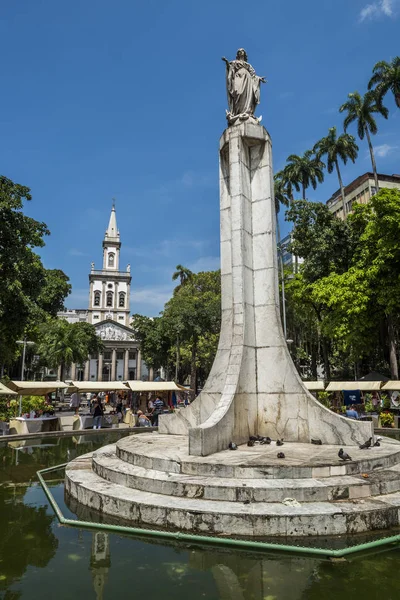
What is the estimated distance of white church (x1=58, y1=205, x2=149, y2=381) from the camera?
9131cm

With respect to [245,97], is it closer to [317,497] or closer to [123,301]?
[317,497]

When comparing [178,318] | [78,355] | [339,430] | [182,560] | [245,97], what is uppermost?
[245,97]

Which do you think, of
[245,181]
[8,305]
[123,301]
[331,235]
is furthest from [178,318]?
[123,301]

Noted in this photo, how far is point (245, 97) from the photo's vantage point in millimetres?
11789

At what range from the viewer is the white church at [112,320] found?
91312 millimetres

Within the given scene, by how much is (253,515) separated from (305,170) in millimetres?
45077

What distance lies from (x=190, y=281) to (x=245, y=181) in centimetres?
4156

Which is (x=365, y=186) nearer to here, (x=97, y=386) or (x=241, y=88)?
(x=97, y=386)

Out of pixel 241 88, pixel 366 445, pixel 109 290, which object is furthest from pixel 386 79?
pixel 109 290

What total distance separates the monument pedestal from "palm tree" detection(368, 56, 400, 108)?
28.9m

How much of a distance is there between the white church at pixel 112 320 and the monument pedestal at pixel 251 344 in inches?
3134

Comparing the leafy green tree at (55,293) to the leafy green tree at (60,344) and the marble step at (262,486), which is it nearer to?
the leafy green tree at (60,344)

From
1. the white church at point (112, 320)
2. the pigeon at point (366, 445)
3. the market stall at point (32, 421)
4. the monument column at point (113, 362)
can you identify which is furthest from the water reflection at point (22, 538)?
the monument column at point (113, 362)

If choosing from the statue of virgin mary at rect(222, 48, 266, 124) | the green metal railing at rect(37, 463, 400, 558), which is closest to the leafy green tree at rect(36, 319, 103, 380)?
the statue of virgin mary at rect(222, 48, 266, 124)
